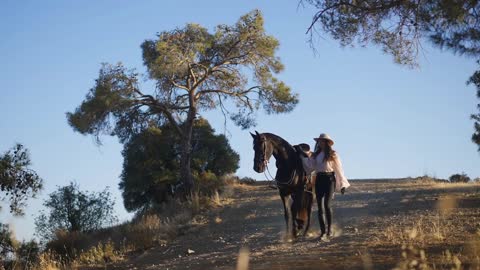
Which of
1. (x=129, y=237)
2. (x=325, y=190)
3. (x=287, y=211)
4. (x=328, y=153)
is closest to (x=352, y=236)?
(x=325, y=190)

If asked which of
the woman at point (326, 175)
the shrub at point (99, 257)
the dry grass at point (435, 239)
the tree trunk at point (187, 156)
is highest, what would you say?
the tree trunk at point (187, 156)

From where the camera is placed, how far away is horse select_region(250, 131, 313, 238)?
15.2 m

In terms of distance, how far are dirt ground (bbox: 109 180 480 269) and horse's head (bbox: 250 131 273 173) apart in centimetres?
177

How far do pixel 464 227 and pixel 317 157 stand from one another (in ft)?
11.6

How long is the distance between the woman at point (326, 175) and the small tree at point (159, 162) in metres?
20.1

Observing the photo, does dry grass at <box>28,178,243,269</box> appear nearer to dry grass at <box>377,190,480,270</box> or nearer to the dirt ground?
the dirt ground

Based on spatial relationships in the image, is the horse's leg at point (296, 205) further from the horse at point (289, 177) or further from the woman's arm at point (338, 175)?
the woman's arm at point (338, 175)

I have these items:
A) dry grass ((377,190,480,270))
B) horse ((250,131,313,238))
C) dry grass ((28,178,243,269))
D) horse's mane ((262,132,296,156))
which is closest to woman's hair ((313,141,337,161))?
horse ((250,131,313,238))

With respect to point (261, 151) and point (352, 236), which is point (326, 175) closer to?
point (352, 236)

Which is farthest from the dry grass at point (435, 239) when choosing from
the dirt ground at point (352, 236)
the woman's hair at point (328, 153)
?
the woman's hair at point (328, 153)

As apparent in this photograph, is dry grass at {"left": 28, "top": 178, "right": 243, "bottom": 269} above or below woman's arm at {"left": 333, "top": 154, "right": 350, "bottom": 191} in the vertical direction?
below

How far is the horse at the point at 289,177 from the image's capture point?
15203 mm

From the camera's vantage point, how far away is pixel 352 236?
14.5 meters

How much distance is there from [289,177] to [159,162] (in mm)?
21336
